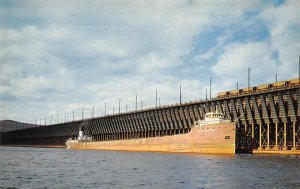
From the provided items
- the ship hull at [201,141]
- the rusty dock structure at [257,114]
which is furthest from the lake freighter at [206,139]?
the rusty dock structure at [257,114]

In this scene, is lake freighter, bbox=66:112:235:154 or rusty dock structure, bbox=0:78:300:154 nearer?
lake freighter, bbox=66:112:235:154

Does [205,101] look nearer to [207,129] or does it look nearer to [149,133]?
[207,129]

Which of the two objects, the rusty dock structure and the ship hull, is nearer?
the ship hull

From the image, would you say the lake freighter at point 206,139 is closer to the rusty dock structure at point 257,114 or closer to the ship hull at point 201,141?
the ship hull at point 201,141

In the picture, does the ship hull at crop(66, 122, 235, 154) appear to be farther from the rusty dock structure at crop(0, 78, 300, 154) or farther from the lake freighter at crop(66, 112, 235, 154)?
the rusty dock structure at crop(0, 78, 300, 154)

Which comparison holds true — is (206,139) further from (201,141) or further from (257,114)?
(257,114)

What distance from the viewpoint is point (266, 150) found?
8212 cm

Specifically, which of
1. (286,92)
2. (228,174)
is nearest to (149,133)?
(286,92)

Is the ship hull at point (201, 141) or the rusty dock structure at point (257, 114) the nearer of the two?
the ship hull at point (201, 141)

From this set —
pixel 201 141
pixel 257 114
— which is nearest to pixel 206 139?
pixel 201 141

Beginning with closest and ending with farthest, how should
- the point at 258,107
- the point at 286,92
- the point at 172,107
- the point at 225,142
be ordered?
1. the point at 225,142
2. the point at 286,92
3. the point at 258,107
4. the point at 172,107

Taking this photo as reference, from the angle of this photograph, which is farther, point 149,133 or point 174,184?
point 149,133

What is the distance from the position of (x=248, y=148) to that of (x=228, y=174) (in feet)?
137

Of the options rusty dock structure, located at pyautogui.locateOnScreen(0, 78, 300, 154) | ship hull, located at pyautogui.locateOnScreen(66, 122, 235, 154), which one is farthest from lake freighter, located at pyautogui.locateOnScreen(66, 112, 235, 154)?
rusty dock structure, located at pyautogui.locateOnScreen(0, 78, 300, 154)
